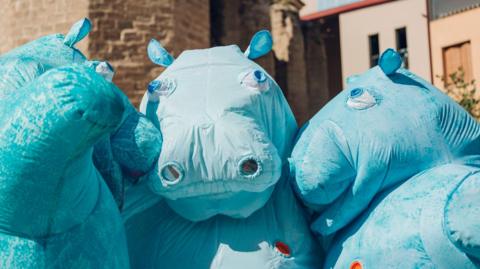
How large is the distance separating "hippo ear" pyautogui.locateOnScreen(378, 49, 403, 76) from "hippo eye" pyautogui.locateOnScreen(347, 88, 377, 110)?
0.10 meters

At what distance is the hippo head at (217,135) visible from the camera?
7.16 feet

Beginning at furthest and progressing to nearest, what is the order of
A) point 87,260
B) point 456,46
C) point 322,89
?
point 322,89 < point 456,46 < point 87,260

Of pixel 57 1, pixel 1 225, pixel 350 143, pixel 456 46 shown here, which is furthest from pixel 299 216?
pixel 456 46

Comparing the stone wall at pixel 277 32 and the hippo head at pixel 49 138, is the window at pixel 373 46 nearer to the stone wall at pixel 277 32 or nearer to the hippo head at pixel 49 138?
the stone wall at pixel 277 32

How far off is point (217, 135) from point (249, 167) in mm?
117

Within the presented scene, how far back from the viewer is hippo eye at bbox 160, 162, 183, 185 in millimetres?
2195

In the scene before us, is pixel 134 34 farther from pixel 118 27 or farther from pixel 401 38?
pixel 401 38

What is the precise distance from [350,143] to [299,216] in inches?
10.4

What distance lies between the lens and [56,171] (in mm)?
1683

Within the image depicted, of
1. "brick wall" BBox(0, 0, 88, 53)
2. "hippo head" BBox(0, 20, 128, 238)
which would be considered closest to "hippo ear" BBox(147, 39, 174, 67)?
"hippo head" BBox(0, 20, 128, 238)

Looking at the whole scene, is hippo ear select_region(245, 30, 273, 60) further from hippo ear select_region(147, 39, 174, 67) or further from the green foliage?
the green foliage

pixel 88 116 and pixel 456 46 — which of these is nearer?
pixel 88 116

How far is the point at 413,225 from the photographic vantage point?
2178 millimetres

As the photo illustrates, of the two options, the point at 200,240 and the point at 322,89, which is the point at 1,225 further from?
the point at 322,89
